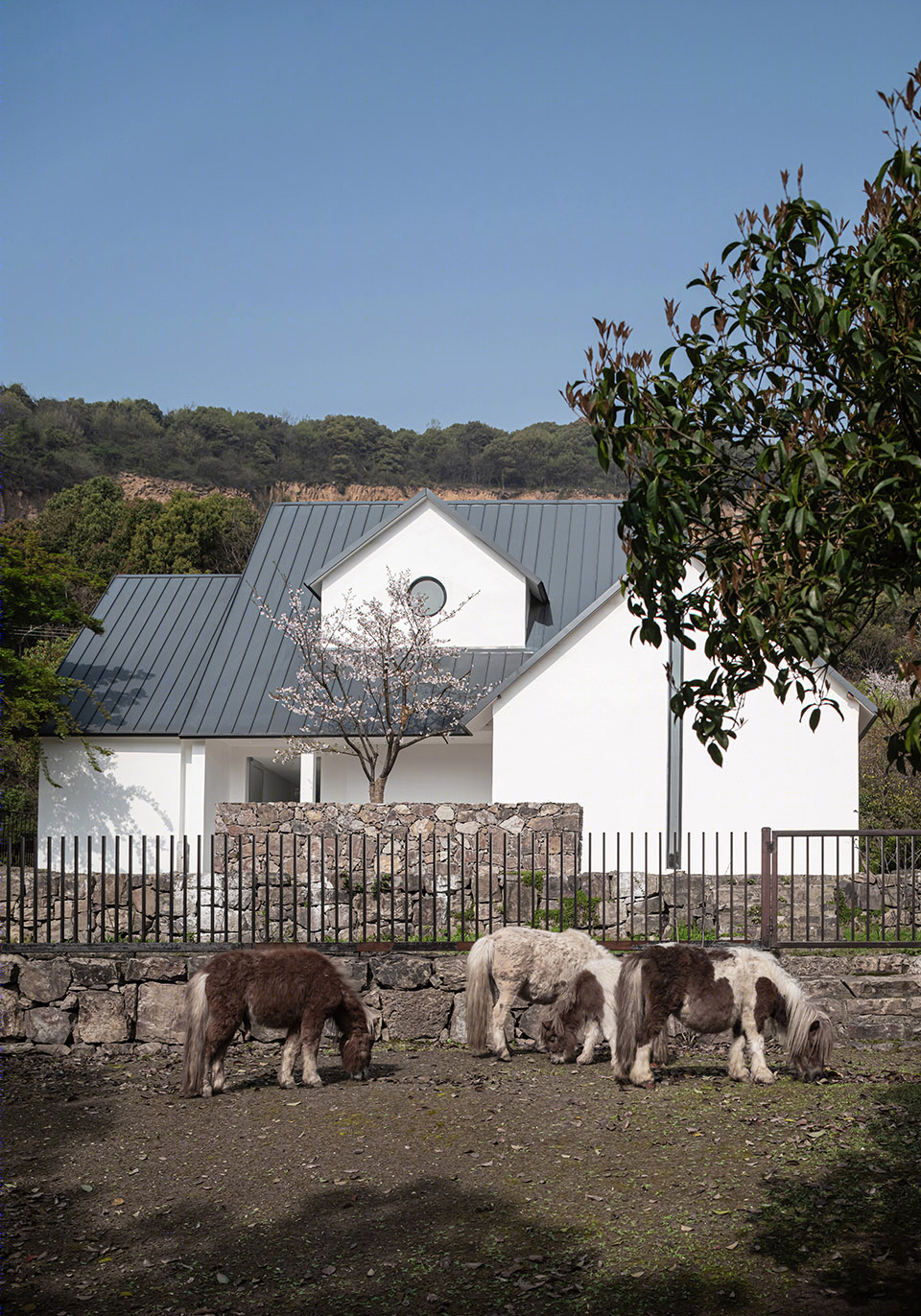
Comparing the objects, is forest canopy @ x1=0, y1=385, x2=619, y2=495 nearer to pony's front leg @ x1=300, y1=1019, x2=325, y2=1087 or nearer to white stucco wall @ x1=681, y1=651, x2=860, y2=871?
white stucco wall @ x1=681, y1=651, x2=860, y2=871

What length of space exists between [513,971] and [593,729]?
36.2 feet

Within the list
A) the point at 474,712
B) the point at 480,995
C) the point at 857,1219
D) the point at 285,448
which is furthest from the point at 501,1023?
the point at 285,448

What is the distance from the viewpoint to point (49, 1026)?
1177 centimetres

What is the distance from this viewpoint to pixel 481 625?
24766 millimetres

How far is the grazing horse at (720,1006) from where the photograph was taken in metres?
9.81

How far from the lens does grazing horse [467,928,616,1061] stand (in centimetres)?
1090

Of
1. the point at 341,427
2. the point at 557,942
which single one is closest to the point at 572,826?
the point at 557,942

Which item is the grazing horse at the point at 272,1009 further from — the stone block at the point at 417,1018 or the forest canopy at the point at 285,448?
the forest canopy at the point at 285,448

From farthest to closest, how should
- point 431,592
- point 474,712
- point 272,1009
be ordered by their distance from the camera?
1. point 431,592
2. point 474,712
3. point 272,1009

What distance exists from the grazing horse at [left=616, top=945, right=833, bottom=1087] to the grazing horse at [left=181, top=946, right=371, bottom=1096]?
2293 mm

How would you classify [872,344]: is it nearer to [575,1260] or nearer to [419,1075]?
[575,1260]

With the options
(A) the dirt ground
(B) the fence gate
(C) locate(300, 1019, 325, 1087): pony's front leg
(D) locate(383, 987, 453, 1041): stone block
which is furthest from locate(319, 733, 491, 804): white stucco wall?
(C) locate(300, 1019, 325, 1087): pony's front leg

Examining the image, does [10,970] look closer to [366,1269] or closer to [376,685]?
[366,1269]

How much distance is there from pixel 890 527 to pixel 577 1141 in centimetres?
544
